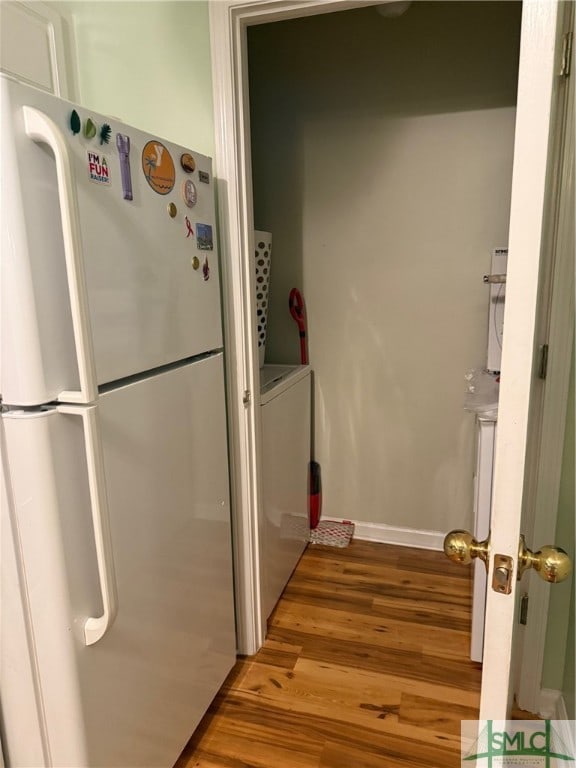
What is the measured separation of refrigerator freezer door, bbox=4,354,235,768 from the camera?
989mm

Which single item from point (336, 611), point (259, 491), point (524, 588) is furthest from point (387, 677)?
point (259, 491)

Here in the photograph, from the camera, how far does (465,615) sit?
215 cm

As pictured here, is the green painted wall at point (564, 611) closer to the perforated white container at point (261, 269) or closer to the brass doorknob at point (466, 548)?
the brass doorknob at point (466, 548)

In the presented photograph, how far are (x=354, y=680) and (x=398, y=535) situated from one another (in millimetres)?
969

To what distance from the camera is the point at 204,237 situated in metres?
1.49

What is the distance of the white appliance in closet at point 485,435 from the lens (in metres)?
1.69

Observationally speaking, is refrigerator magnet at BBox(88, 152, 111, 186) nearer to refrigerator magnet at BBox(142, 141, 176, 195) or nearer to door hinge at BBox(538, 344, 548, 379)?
refrigerator magnet at BBox(142, 141, 176, 195)

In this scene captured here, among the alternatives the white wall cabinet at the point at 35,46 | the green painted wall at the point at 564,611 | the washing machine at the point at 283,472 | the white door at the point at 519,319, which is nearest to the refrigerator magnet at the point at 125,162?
the white wall cabinet at the point at 35,46

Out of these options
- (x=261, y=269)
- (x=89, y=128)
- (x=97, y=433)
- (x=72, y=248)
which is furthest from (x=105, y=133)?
(x=261, y=269)

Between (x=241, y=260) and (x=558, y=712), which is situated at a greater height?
(x=241, y=260)

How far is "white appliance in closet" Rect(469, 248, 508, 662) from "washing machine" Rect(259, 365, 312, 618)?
0.75m

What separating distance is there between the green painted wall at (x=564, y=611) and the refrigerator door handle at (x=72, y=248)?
1.23 meters

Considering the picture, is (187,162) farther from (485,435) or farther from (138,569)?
(485,435)

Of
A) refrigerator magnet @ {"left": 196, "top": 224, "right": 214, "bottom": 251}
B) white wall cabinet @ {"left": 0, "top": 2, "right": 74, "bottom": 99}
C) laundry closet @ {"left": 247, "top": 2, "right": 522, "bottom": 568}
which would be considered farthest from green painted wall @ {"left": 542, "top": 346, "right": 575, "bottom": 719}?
white wall cabinet @ {"left": 0, "top": 2, "right": 74, "bottom": 99}
